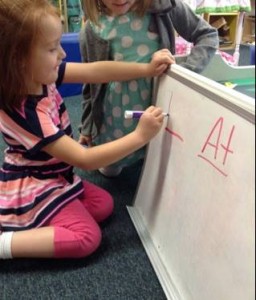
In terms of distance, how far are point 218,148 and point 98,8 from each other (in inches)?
23.4

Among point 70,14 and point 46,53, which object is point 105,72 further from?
point 70,14

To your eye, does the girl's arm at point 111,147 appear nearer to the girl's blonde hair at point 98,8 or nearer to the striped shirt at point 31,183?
the striped shirt at point 31,183

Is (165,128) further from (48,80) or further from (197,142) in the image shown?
(48,80)

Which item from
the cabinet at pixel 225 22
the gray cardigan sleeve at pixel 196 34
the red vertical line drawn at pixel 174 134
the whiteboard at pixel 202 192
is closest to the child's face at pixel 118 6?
the gray cardigan sleeve at pixel 196 34

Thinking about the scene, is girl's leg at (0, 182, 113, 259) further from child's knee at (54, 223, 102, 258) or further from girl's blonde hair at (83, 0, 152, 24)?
girl's blonde hair at (83, 0, 152, 24)

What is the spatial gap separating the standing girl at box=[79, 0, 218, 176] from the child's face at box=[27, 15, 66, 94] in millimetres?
237

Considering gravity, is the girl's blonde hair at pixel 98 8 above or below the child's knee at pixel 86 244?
above

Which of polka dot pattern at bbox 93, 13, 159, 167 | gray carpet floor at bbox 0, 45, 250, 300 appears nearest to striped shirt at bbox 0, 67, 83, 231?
gray carpet floor at bbox 0, 45, 250, 300

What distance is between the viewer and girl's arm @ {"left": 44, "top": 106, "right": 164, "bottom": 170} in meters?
0.73

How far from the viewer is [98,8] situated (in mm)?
972

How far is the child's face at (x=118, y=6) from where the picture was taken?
0.90 m

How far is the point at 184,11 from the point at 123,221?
57 cm

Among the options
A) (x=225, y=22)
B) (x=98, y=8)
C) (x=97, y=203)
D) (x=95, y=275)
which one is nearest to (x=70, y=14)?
(x=225, y=22)

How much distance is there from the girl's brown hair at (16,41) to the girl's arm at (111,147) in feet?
0.41
